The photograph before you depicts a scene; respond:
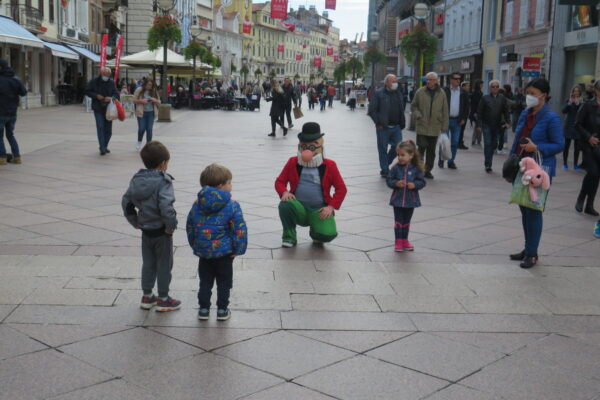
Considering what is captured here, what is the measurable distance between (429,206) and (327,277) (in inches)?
156

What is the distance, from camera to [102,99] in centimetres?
1464

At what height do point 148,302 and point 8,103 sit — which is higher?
point 8,103

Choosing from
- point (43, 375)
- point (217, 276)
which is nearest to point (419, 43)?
point (217, 276)

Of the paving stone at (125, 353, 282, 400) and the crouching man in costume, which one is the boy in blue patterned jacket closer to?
the paving stone at (125, 353, 282, 400)

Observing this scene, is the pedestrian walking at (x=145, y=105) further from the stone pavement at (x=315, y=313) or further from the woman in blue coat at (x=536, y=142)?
the woman in blue coat at (x=536, y=142)

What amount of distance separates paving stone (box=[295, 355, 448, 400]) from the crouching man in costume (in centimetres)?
275

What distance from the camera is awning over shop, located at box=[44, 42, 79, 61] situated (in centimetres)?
3631

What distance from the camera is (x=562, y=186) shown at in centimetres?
1217

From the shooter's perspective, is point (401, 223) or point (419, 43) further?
point (419, 43)

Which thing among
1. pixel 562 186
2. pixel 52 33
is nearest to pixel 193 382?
pixel 562 186

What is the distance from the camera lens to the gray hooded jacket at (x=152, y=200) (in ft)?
15.9

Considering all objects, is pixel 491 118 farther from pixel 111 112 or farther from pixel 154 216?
pixel 154 216

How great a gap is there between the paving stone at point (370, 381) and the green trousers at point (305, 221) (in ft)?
9.10

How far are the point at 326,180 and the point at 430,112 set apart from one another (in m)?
6.03
